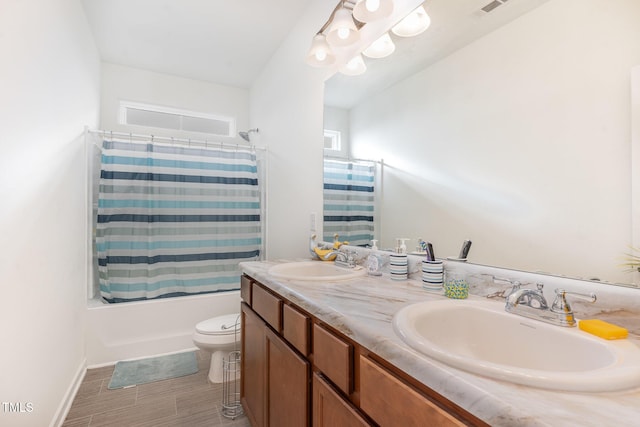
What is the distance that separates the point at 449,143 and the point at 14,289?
6.09 feet

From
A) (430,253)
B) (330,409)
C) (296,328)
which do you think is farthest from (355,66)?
(330,409)

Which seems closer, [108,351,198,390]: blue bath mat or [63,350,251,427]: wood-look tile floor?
[63,350,251,427]: wood-look tile floor

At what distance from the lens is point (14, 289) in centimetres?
121

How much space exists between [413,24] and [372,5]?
0.68 ft

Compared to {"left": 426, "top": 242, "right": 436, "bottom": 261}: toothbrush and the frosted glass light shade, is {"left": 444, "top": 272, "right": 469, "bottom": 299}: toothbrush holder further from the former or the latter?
the frosted glass light shade

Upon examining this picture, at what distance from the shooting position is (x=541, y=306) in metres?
0.81

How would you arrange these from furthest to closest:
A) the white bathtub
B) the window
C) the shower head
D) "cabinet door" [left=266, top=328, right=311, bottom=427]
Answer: the shower head
the window
the white bathtub
"cabinet door" [left=266, top=328, right=311, bottom=427]

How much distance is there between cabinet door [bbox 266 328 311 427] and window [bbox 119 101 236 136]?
2.98 metres

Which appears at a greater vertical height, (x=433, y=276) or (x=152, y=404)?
(x=433, y=276)

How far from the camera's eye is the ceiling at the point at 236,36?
48.3 inches

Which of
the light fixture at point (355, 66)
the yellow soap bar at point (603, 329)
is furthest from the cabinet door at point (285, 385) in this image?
the light fixture at point (355, 66)

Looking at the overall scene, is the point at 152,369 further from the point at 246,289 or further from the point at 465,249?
the point at 465,249

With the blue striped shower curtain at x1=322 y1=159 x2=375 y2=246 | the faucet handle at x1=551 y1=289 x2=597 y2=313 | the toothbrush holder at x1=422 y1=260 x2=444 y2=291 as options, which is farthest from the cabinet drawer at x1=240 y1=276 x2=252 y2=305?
the faucet handle at x1=551 y1=289 x2=597 y2=313

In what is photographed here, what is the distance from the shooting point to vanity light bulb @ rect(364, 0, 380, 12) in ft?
4.55
